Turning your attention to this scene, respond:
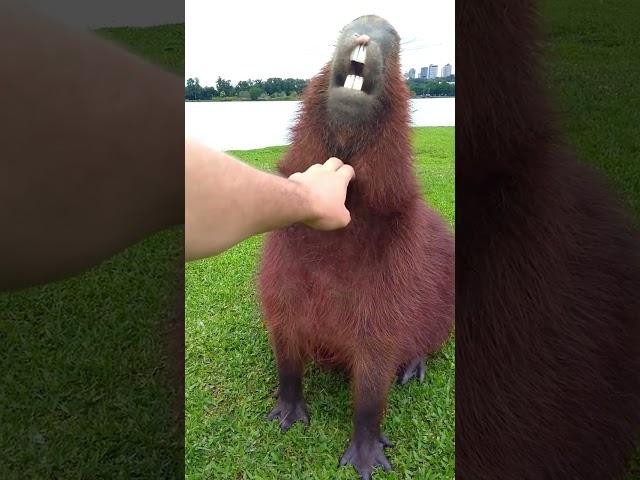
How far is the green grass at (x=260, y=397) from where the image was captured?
43.1 inches

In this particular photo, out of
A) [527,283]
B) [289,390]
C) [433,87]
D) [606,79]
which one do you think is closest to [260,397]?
[289,390]

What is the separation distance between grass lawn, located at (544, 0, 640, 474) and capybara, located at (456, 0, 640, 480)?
1518mm

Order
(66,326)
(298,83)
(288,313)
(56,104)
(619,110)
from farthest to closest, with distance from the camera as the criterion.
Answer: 1. (619,110)
2. (66,326)
3. (288,313)
4. (298,83)
5. (56,104)

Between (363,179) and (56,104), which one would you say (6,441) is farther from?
(363,179)

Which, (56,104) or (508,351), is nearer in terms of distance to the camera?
(56,104)

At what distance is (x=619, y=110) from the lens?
12.2 ft

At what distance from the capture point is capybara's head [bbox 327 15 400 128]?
0.99 meters

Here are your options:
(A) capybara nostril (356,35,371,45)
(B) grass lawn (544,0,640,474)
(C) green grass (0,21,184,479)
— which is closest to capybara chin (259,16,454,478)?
(A) capybara nostril (356,35,371,45)

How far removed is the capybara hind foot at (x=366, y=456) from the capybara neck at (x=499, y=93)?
53 centimetres

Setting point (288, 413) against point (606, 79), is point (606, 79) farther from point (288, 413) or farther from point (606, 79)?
point (288, 413)

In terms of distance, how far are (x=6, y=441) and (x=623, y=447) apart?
1784 millimetres

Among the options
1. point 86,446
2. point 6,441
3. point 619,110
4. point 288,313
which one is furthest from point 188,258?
point 619,110

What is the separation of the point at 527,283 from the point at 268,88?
1.94ft

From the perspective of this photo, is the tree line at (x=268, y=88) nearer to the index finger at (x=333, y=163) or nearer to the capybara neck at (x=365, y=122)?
the capybara neck at (x=365, y=122)
